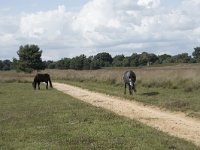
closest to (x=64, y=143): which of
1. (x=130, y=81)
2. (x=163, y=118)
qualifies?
(x=163, y=118)

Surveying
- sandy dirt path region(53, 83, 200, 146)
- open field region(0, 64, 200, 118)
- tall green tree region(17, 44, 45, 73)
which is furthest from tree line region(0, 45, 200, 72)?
sandy dirt path region(53, 83, 200, 146)

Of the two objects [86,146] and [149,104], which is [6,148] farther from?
[149,104]

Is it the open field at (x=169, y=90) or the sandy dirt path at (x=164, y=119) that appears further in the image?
the open field at (x=169, y=90)

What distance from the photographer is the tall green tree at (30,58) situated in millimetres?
98750

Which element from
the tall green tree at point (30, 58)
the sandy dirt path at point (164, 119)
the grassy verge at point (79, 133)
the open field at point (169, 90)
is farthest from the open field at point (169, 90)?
the tall green tree at point (30, 58)

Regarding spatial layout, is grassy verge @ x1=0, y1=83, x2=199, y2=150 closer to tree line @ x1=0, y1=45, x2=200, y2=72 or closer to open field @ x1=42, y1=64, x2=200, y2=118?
open field @ x1=42, y1=64, x2=200, y2=118

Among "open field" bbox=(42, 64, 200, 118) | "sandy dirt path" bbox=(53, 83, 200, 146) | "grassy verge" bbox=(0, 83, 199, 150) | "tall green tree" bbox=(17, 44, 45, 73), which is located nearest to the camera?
"grassy verge" bbox=(0, 83, 199, 150)

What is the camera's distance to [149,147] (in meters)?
11.2

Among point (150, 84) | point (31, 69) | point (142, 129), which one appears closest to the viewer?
point (142, 129)

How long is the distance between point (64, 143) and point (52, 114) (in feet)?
23.7

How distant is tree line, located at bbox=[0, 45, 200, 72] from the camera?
99250 millimetres

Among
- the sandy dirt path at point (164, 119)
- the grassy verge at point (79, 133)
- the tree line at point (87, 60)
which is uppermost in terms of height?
the tree line at point (87, 60)

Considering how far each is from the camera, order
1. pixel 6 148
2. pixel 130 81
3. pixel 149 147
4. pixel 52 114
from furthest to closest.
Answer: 1. pixel 130 81
2. pixel 52 114
3. pixel 6 148
4. pixel 149 147

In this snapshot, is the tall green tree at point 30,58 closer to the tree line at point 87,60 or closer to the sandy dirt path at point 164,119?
the tree line at point 87,60
